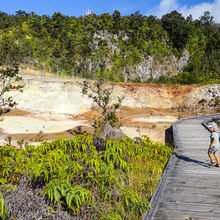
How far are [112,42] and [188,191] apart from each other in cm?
5471

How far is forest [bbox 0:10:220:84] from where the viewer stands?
163ft

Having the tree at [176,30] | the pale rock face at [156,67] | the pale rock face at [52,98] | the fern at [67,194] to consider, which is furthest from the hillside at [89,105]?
the tree at [176,30]

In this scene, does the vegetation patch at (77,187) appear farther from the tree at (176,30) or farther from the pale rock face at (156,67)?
the tree at (176,30)

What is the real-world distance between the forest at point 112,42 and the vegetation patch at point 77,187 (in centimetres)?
3899

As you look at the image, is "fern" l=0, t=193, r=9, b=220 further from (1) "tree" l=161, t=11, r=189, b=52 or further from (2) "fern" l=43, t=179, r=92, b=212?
(1) "tree" l=161, t=11, r=189, b=52

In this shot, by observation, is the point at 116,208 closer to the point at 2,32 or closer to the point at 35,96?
the point at 35,96

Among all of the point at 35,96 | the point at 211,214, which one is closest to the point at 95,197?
the point at 211,214

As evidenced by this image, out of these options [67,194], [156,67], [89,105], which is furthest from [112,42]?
[67,194]

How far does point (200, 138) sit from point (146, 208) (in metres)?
8.04

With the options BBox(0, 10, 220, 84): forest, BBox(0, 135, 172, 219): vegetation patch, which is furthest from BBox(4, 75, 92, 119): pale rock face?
BBox(0, 135, 172, 219): vegetation patch

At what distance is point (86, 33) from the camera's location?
185ft

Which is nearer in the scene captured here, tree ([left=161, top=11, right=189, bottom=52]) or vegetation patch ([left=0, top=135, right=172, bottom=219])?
vegetation patch ([left=0, top=135, right=172, bottom=219])

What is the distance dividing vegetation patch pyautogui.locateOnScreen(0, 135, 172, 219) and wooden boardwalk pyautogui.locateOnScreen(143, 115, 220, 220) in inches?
14.2

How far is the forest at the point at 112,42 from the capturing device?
4959 cm
